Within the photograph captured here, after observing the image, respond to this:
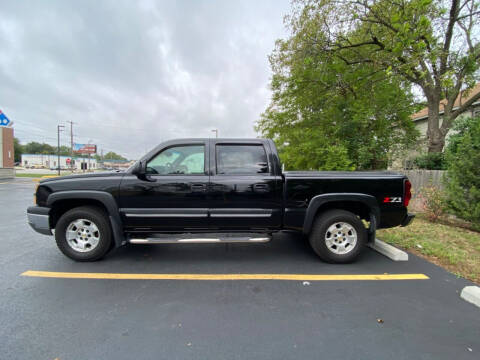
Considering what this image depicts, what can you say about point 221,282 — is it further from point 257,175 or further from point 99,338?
point 257,175

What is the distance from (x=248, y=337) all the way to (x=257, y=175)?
2024mm

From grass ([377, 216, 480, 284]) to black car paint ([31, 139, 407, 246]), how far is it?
39.6 inches

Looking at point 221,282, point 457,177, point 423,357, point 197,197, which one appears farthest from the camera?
point 457,177

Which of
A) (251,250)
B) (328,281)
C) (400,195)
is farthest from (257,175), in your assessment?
(400,195)

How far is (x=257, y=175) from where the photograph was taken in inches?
129

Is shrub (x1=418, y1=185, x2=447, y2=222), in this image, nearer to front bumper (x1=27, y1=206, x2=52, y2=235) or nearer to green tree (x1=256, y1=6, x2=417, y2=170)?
green tree (x1=256, y1=6, x2=417, y2=170)

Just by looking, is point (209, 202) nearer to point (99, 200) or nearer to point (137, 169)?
point (137, 169)

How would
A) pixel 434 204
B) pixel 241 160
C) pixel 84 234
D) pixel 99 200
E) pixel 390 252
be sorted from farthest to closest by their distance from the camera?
pixel 434 204, pixel 390 252, pixel 241 160, pixel 84 234, pixel 99 200

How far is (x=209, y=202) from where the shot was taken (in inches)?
126

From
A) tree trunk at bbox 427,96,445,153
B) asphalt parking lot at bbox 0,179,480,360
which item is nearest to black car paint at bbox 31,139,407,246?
asphalt parking lot at bbox 0,179,480,360

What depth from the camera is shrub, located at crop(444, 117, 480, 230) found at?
15.2 feet

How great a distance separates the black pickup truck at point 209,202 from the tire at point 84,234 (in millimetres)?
13

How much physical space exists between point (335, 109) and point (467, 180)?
20.5 feet

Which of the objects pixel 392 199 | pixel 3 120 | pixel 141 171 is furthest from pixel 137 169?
pixel 3 120
